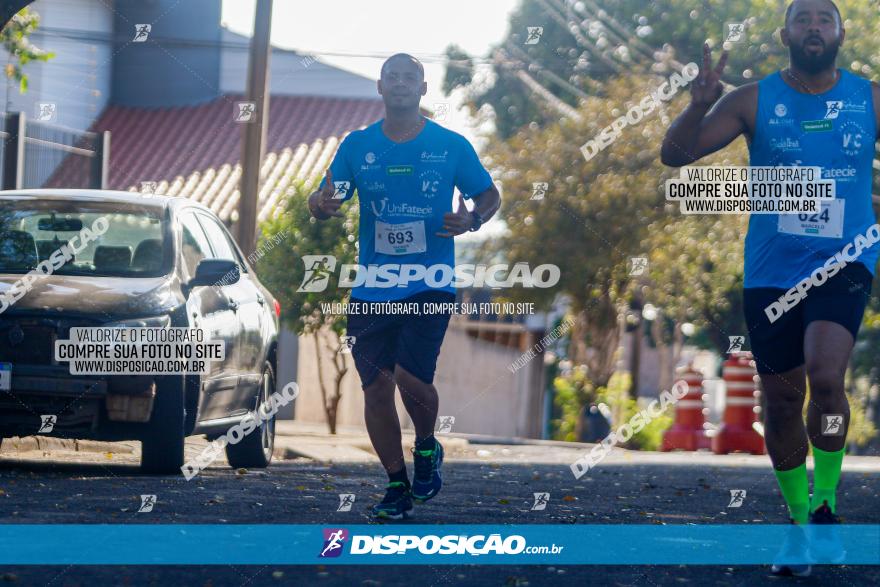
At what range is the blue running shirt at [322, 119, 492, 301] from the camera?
706 centimetres

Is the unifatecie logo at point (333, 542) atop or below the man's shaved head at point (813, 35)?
below

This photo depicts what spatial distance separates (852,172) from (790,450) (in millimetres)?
1065

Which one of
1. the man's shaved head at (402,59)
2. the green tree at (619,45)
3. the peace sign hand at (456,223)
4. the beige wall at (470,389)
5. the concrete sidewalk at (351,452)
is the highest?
the green tree at (619,45)

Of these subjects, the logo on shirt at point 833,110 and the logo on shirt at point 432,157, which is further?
the logo on shirt at point 432,157

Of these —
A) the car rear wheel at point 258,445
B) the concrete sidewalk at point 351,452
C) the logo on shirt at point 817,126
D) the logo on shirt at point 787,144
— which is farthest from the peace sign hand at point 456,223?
the concrete sidewalk at point 351,452

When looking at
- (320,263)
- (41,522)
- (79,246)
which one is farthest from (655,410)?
(41,522)

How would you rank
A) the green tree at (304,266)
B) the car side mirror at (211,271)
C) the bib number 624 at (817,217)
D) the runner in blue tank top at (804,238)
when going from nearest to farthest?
the runner in blue tank top at (804,238), the bib number 624 at (817,217), the car side mirror at (211,271), the green tree at (304,266)

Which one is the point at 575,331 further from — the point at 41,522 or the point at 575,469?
the point at 41,522

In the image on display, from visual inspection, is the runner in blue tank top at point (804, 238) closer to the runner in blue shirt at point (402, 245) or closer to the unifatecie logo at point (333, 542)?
the runner in blue shirt at point (402, 245)

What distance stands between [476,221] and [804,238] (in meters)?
1.72

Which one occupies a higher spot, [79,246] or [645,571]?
[79,246]

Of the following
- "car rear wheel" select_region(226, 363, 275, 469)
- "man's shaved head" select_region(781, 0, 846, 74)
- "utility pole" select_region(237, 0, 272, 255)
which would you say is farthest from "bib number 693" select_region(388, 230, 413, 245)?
"utility pole" select_region(237, 0, 272, 255)

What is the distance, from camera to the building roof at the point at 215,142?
85.0 ft

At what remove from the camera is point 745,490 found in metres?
10.2
